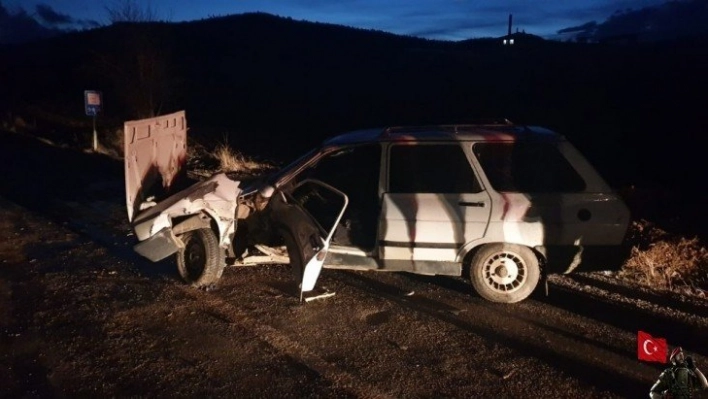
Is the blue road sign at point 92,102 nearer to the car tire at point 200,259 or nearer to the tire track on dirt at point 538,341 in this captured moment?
the car tire at point 200,259

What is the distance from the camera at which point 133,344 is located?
4.63m

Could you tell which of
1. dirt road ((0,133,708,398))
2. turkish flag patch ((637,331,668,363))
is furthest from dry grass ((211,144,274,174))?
turkish flag patch ((637,331,668,363))

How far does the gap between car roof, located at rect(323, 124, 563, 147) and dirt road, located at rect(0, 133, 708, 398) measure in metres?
1.51

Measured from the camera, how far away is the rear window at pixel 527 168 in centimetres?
530

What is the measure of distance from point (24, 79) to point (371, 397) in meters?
60.3

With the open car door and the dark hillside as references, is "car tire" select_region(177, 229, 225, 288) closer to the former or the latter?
the open car door

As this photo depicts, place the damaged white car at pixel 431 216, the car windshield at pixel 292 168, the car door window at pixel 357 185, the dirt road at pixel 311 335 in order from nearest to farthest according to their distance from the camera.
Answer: the dirt road at pixel 311 335, the damaged white car at pixel 431 216, the car windshield at pixel 292 168, the car door window at pixel 357 185

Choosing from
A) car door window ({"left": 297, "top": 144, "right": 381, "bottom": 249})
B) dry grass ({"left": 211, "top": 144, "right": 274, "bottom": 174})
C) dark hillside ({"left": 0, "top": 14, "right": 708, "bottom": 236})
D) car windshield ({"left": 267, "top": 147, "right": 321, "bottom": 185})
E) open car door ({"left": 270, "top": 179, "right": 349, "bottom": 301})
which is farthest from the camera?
dark hillside ({"left": 0, "top": 14, "right": 708, "bottom": 236})

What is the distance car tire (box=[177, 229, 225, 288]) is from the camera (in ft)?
18.9

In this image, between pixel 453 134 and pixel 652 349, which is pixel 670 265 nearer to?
pixel 652 349

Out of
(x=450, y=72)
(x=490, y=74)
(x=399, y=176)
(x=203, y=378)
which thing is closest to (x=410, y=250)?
(x=399, y=176)

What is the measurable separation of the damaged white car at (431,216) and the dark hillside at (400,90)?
400 centimetres

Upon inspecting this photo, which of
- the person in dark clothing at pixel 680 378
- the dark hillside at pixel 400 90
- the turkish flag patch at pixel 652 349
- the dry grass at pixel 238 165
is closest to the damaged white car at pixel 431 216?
the turkish flag patch at pixel 652 349

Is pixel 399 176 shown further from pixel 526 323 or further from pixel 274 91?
pixel 274 91
